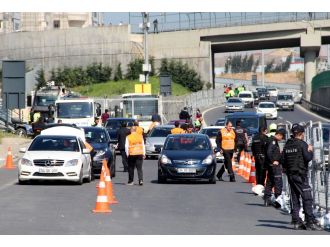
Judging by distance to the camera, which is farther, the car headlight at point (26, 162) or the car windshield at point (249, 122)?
the car windshield at point (249, 122)

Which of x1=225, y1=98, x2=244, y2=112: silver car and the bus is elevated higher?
the bus

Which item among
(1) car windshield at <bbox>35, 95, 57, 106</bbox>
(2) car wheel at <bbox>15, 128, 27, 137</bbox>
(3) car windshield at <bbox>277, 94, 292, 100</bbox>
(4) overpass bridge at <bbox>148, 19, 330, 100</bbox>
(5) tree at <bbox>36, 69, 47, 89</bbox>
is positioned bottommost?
(2) car wheel at <bbox>15, 128, 27, 137</bbox>

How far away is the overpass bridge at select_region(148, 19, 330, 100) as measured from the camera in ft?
329

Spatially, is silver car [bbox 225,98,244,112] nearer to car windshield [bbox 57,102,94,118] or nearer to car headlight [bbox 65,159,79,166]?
car windshield [bbox 57,102,94,118]

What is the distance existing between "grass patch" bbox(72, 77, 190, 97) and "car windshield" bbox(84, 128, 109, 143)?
2483 inches

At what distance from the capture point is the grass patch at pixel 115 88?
3910 inches

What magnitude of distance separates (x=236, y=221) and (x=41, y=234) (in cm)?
442

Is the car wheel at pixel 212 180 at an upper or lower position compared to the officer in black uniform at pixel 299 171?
lower

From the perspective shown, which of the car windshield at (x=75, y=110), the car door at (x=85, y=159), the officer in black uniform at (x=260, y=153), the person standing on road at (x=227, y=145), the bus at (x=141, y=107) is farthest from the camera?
the bus at (x=141, y=107)

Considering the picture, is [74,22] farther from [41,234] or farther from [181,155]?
[41,234]

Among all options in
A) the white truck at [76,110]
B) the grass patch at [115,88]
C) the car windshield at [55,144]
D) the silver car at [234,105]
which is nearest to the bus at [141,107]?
the white truck at [76,110]

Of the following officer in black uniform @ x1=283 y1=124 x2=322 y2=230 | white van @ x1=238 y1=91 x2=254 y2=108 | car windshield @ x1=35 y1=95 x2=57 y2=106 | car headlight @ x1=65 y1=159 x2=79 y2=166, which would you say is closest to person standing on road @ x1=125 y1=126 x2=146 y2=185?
car headlight @ x1=65 y1=159 x2=79 y2=166

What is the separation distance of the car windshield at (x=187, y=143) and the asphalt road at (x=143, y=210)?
124cm

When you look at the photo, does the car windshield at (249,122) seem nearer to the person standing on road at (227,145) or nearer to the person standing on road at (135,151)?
the person standing on road at (227,145)
